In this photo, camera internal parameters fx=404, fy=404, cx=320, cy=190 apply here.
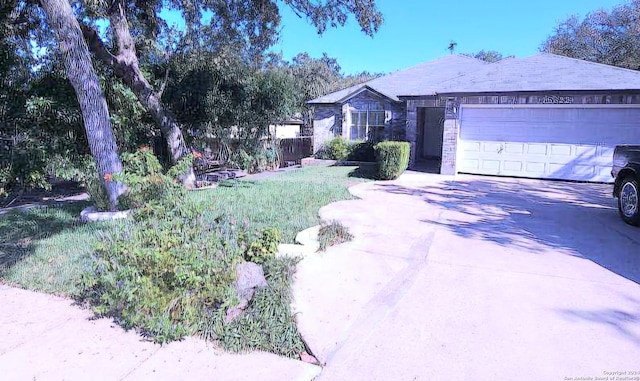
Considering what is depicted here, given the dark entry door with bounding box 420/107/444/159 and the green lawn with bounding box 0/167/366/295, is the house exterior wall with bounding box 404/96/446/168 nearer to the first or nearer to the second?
the dark entry door with bounding box 420/107/444/159

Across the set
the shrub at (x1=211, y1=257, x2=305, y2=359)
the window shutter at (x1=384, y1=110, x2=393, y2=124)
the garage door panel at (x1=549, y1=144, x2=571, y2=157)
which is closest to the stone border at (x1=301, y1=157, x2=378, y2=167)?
the window shutter at (x1=384, y1=110, x2=393, y2=124)

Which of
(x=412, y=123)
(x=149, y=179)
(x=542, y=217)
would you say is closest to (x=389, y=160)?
(x=412, y=123)

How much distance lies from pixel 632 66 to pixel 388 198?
23.0 meters

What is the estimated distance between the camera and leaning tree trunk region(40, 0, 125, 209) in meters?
6.45

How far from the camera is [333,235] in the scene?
588 centimetres

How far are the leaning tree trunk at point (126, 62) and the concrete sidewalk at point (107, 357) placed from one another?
Answer: 7.08m

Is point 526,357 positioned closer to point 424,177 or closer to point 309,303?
point 309,303

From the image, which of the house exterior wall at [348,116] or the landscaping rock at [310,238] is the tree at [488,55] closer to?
the house exterior wall at [348,116]

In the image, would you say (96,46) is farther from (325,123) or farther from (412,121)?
(412,121)

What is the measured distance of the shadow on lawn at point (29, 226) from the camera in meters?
5.18

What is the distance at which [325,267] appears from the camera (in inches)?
187

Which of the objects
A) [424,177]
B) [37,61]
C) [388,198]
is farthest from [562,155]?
[37,61]

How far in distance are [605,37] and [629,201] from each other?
22772 millimetres

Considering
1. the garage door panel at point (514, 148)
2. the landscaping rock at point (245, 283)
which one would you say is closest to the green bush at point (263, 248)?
the landscaping rock at point (245, 283)
